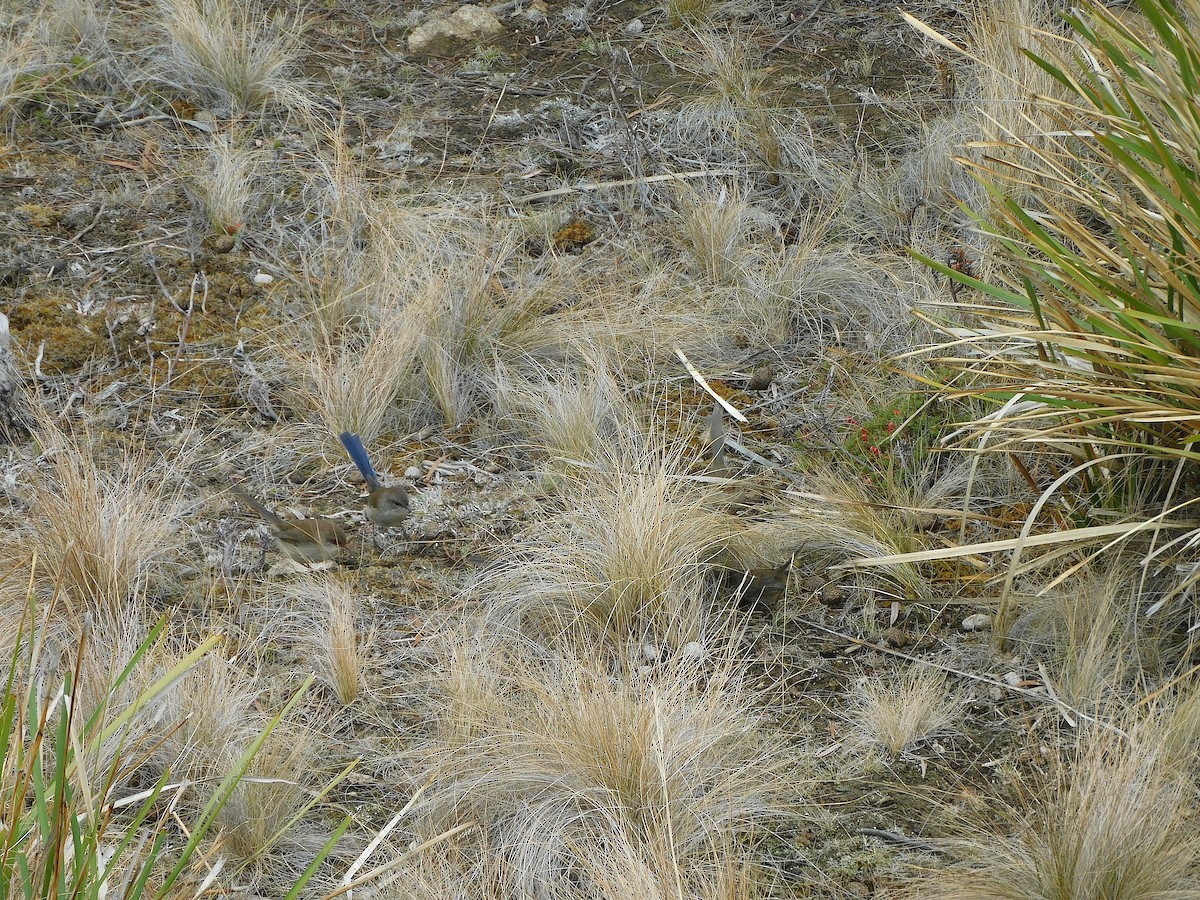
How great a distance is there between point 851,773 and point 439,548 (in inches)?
45.9

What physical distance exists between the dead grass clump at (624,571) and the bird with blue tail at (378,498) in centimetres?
40

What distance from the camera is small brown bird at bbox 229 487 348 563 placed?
288cm

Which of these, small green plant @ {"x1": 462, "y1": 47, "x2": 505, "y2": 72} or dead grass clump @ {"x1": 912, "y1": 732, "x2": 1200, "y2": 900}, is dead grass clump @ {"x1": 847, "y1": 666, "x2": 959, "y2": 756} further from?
small green plant @ {"x1": 462, "y1": 47, "x2": 505, "y2": 72}

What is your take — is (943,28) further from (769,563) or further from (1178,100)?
(769,563)

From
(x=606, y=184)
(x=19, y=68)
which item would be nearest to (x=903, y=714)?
(x=606, y=184)

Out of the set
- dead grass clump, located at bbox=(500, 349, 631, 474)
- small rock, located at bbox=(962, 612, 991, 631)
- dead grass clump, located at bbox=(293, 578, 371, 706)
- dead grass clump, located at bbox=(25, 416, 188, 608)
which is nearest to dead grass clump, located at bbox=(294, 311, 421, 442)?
dead grass clump, located at bbox=(500, 349, 631, 474)

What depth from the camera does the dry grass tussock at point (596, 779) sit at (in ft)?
6.76

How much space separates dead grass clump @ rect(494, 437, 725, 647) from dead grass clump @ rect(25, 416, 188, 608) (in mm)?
823

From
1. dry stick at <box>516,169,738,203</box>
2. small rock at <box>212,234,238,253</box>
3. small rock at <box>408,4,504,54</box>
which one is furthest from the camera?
small rock at <box>408,4,504,54</box>

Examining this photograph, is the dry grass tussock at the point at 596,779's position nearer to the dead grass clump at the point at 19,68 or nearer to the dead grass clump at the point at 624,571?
the dead grass clump at the point at 624,571

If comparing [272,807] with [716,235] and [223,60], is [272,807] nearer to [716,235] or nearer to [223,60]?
[716,235]

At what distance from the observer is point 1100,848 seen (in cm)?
188

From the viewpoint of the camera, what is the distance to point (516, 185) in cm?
419

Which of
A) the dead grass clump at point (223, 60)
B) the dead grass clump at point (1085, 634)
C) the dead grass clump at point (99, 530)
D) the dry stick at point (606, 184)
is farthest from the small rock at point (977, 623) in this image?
the dead grass clump at point (223, 60)
